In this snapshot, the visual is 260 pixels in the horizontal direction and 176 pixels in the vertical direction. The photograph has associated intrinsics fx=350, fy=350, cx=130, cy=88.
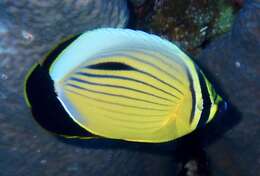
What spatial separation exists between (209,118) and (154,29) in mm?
1562

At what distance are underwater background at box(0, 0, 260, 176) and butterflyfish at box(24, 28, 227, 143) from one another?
0.48 metres

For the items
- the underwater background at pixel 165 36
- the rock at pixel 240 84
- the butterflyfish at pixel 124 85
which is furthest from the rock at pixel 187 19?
the butterflyfish at pixel 124 85

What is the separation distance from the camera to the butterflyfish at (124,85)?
4.11 feet

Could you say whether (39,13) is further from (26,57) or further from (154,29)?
(154,29)

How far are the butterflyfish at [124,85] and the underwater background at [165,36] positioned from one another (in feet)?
1.56

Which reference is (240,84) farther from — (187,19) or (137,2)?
(137,2)

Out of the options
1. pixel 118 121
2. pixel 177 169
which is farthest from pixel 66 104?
pixel 177 169

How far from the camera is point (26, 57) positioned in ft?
5.92

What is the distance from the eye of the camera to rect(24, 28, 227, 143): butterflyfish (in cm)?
125

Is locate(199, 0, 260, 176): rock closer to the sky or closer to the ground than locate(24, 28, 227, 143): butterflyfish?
closer to the ground

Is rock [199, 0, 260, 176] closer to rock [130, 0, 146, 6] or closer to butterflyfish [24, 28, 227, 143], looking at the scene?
rock [130, 0, 146, 6]

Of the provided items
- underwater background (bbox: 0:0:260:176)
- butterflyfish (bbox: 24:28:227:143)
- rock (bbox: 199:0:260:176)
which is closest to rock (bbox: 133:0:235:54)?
underwater background (bbox: 0:0:260:176)

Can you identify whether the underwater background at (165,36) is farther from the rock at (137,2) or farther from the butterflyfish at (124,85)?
the butterflyfish at (124,85)

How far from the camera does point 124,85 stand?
1.29 meters
